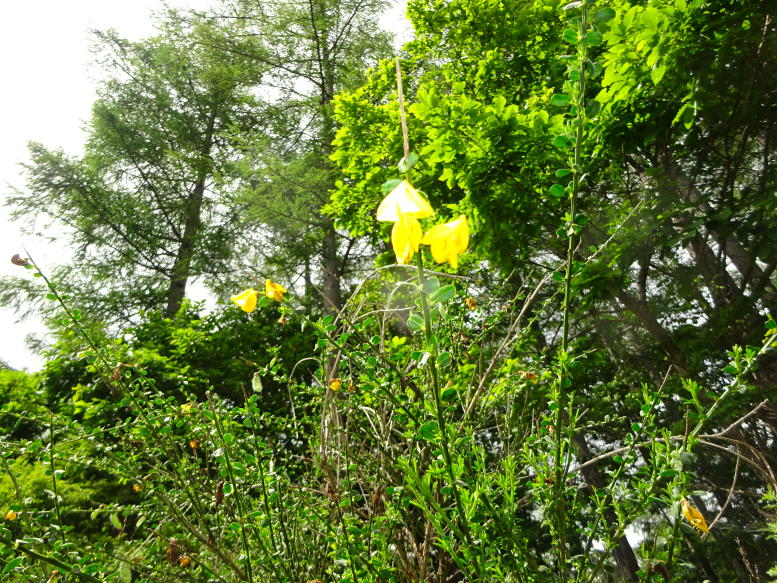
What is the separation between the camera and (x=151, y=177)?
31.9 ft

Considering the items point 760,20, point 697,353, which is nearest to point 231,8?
point 760,20

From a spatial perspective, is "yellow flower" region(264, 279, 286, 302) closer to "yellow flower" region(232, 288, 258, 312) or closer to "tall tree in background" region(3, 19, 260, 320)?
"yellow flower" region(232, 288, 258, 312)

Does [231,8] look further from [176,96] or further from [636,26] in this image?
[636,26]

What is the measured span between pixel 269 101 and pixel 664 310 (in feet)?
25.1

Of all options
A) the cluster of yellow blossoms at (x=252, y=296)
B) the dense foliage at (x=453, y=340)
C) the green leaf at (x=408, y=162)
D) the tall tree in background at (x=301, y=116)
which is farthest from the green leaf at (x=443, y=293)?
the tall tree in background at (x=301, y=116)

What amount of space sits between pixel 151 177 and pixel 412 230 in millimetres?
10844

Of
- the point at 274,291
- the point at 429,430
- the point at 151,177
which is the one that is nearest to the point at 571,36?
the point at 429,430

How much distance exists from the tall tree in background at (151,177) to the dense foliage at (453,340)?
27.4 inches

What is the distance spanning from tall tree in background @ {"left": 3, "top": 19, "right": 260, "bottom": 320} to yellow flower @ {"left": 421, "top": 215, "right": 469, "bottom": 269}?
8.04 m

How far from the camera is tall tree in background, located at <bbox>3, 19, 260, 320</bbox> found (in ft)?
28.3

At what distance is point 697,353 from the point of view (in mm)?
3939

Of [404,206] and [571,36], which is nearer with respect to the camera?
[404,206]

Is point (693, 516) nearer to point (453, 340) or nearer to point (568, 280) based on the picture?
point (568, 280)

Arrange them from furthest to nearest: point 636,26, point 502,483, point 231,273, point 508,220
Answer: point 231,273
point 508,220
point 636,26
point 502,483
